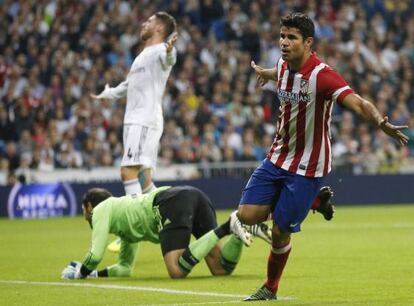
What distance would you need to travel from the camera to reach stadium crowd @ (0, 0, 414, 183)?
23891mm

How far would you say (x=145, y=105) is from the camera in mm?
13922

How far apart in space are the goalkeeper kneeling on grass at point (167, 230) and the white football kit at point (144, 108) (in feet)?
7.45

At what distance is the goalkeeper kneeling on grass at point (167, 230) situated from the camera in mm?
10805

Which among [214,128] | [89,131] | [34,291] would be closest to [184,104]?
[214,128]

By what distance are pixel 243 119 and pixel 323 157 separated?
56.2ft

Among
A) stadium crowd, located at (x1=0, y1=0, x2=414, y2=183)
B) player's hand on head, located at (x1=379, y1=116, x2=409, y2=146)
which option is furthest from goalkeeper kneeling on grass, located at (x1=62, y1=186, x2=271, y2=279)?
stadium crowd, located at (x1=0, y1=0, x2=414, y2=183)

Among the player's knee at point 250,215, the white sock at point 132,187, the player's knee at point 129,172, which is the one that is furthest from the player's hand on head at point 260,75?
the player's knee at point 129,172

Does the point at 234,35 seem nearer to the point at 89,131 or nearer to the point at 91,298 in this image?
the point at 89,131

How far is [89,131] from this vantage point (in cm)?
2406

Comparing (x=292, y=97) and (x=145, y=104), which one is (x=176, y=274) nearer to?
(x=292, y=97)

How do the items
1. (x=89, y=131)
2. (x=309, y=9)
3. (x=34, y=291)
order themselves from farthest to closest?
(x=309, y=9) → (x=89, y=131) → (x=34, y=291)

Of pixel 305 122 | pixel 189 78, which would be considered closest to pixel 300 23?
pixel 305 122

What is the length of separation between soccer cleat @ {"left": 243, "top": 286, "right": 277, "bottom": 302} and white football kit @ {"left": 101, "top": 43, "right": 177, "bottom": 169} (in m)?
4.93

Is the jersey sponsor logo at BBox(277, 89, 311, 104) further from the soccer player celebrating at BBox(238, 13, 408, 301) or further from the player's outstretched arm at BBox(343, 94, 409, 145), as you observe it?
the player's outstretched arm at BBox(343, 94, 409, 145)
